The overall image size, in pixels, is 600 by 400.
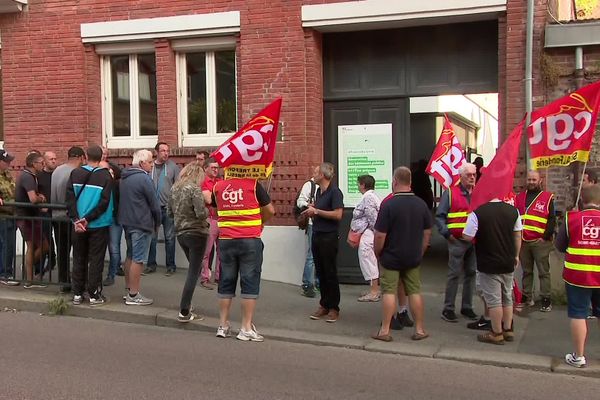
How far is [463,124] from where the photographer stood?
663 inches

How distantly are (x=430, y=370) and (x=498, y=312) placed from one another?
1129 millimetres

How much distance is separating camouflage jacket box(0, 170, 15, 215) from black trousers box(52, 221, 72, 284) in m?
0.99

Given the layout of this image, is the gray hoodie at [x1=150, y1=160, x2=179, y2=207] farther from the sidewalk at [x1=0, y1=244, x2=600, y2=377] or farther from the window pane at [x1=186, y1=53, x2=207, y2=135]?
the sidewalk at [x1=0, y1=244, x2=600, y2=377]

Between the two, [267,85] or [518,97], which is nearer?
[518,97]

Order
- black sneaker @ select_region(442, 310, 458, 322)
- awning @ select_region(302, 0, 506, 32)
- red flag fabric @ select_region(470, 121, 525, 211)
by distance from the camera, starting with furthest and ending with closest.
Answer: awning @ select_region(302, 0, 506, 32)
black sneaker @ select_region(442, 310, 458, 322)
red flag fabric @ select_region(470, 121, 525, 211)

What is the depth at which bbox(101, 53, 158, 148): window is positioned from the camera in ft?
34.3

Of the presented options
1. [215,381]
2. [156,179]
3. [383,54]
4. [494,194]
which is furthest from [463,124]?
[215,381]

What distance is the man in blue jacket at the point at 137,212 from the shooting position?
7406 mm

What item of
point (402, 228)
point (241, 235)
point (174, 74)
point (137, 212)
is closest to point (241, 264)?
point (241, 235)

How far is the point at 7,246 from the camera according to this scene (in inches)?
327

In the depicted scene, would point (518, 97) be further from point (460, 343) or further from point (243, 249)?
point (243, 249)

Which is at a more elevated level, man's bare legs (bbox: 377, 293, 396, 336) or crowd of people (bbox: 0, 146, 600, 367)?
crowd of people (bbox: 0, 146, 600, 367)

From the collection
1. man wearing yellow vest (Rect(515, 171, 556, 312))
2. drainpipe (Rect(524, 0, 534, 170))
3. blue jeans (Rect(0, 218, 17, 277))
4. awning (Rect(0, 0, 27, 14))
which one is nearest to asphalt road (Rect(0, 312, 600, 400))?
blue jeans (Rect(0, 218, 17, 277))

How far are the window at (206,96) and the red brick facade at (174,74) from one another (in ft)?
0.74
